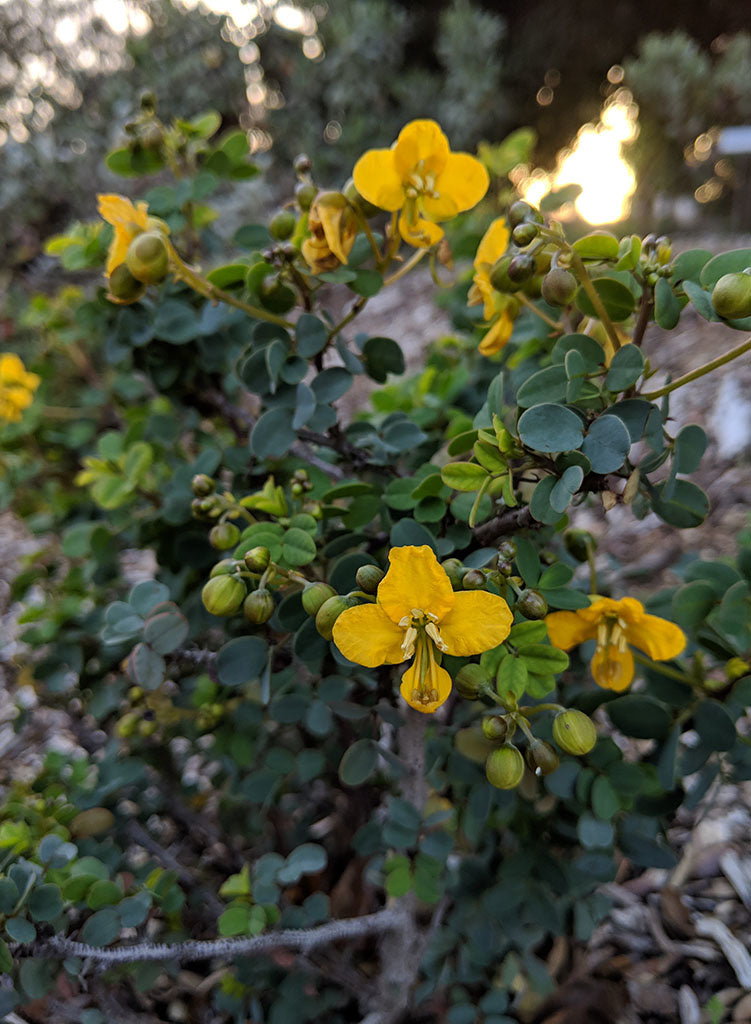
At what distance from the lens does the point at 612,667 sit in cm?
60

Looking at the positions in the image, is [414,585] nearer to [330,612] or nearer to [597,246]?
[330,612]

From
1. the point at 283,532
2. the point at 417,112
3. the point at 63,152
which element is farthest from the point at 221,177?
the point at 63,152

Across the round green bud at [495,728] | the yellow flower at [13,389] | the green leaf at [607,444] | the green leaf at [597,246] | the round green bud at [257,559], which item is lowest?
the round green bud at [495,728]

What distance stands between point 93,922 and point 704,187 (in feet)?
20.1

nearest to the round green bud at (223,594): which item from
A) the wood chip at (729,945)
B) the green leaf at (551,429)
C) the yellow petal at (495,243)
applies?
the green leaf at (551,429)

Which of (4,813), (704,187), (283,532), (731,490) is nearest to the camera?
(283,532)

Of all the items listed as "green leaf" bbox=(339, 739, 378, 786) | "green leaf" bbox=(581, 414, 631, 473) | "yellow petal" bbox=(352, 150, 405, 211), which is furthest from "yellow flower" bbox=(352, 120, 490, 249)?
"green leaf" bbox=(339, 739, 378, 786)

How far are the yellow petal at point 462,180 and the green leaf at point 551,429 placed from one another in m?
0.23

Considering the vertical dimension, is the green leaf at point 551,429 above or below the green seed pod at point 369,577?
above

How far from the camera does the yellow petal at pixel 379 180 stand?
564 millimetres

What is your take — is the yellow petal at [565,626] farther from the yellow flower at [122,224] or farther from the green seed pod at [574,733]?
the yellow flower at [122,224]

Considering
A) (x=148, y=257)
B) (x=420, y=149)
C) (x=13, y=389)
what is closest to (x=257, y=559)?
(x=148, y=257)

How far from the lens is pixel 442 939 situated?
0.88 metres

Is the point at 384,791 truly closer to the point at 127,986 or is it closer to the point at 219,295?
the point at 127,986
